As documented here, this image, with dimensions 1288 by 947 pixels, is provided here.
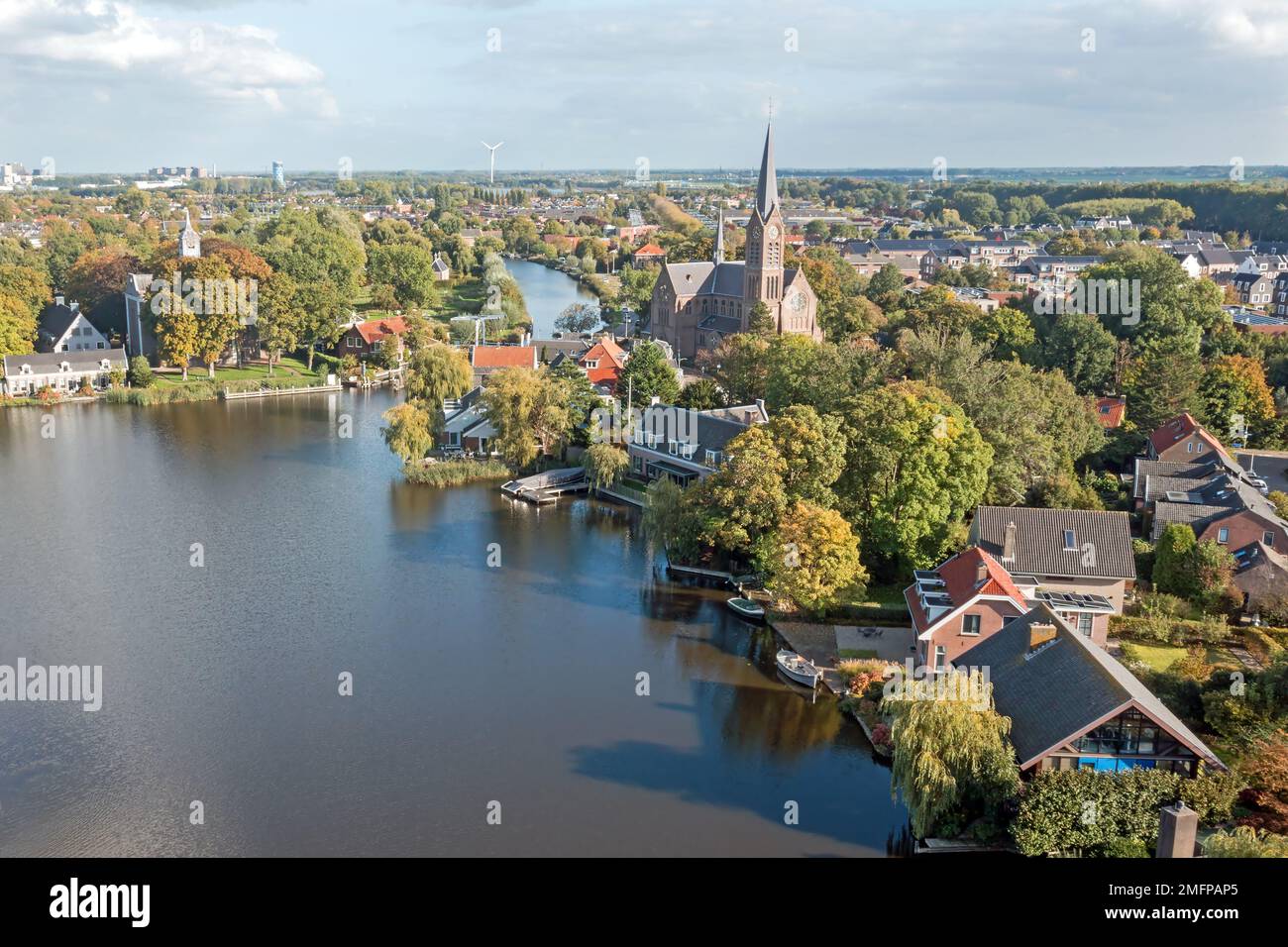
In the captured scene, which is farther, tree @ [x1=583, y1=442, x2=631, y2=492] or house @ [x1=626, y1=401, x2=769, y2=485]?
tree @ [x1=583, y1=442, x2=631, y2=492]

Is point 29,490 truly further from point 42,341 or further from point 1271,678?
point 1271,678

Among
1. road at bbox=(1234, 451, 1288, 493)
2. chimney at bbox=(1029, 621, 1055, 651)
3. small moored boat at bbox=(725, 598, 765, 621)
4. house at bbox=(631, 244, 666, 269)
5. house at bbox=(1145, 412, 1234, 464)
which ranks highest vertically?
house at bbox=(631, 244, 666, 269)

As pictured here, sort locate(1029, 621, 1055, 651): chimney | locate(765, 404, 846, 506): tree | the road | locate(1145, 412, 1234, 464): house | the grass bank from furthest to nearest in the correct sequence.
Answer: the grass bank → locate(1145, 412, 1234, 464): house → the road → locate(765, 404, 846, 506): tree → locate(1029, 621, 1055, 651): chimney

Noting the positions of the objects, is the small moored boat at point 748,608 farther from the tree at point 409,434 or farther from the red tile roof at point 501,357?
the red tile roof at point 501,357

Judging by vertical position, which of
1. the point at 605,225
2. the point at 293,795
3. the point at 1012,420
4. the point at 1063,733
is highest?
the point at 605,225

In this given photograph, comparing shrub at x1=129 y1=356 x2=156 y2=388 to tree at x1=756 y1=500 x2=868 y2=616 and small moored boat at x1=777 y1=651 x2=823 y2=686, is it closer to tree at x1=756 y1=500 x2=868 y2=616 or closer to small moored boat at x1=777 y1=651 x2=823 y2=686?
tree at x1=756 y1=500 x2=868 y2=616

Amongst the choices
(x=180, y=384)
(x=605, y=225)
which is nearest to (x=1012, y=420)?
(x=180, y=384)

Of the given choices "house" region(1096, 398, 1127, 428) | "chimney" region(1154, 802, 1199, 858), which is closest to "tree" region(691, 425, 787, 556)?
"chimney" region(1154, 802, 1199, 858)
